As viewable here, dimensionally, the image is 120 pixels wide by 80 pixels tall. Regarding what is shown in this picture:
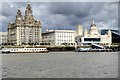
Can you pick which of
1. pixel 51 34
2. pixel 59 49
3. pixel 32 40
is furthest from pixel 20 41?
pixel 59 49

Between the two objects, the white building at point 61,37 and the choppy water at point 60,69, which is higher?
the white building at point 61,37

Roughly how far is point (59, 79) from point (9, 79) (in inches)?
186

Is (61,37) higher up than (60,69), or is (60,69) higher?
(61,37)

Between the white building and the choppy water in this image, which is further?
the white building

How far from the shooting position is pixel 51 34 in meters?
199

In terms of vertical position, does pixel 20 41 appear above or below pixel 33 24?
below

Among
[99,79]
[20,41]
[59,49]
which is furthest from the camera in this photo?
[20,41]

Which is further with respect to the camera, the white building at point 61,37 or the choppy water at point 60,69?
the white building at point 61,37

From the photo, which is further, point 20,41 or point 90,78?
point 20,41

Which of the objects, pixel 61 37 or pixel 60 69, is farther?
pixel 61 37

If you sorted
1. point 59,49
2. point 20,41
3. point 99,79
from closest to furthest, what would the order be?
point 99,79, point 59,49, point 20,41

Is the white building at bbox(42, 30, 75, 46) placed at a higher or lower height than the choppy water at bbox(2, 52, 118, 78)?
higher

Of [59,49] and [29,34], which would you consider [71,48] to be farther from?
[29,34]

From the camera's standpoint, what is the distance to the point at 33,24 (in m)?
200
